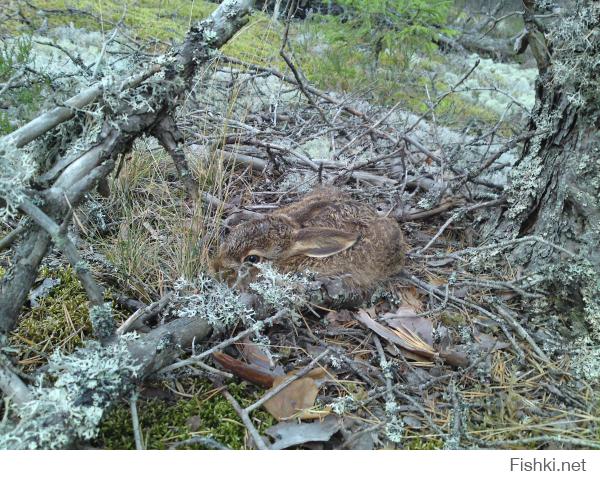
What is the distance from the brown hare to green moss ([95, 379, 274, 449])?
2.79 ft

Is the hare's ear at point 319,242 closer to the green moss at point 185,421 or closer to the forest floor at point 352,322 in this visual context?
the forest floor at point 352,322

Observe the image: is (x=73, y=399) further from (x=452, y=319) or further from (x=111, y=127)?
(x=452, y=319)

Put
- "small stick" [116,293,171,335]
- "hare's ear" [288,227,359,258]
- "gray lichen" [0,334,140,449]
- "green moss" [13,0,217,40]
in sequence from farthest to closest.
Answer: "green moss" [13,0,217,40] → "hare's ear" [288,227,359,258] → "small stick" [116,293,171,335] → "gray lichen" [0,334,140,449]

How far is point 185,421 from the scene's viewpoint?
8.24ft

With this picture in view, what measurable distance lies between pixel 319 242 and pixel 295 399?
1.13 meters

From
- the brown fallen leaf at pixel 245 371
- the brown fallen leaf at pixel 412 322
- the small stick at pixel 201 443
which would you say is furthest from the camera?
the brown fallen leaf at pixel 412 322

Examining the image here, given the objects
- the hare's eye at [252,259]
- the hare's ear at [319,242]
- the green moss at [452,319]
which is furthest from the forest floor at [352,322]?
the hare's ear at [319,242]

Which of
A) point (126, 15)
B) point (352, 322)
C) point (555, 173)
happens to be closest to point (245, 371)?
point (352, 322)

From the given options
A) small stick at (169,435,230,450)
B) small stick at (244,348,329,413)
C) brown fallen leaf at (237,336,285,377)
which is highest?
small stick at (244,348,329,413)

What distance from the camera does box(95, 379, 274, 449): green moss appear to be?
2.34m

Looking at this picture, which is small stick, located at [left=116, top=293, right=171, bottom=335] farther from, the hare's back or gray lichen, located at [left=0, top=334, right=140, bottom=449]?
the hare's back

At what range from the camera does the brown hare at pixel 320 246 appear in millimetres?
3385

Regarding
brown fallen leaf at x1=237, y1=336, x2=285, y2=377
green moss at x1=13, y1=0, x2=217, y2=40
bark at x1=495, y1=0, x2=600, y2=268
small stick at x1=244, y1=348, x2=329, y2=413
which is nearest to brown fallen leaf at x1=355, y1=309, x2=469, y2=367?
small stick at x1=244, y1=348, x2=329, y2=413

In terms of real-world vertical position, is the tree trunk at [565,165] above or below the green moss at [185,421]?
above
